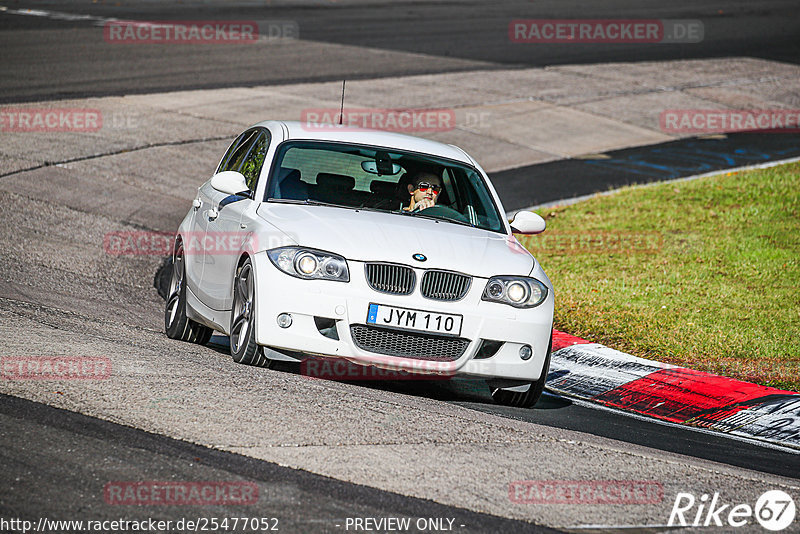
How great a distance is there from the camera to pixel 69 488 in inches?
184

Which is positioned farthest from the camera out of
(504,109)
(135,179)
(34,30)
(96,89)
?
(34,30)

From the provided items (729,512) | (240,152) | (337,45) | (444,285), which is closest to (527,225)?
(444,285)

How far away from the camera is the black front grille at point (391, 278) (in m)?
6.93

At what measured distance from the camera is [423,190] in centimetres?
830

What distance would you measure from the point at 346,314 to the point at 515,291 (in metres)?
1.13

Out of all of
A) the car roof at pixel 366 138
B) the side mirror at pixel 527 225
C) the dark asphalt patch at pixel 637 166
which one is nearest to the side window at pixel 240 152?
the car roof at pixel 366 138

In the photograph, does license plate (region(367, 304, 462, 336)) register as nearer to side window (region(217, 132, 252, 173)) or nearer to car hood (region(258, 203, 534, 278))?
car hood (region(258, 203, 534, 278))

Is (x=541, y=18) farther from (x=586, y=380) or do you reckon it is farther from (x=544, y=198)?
(x=586, y=380)

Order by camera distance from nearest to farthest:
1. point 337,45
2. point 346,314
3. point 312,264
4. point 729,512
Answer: point 729,512
point 346,314
point 312,264
point 337,45

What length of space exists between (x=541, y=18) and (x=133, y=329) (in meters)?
29.1

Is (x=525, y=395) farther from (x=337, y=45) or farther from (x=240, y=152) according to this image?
(x=337, y=45)

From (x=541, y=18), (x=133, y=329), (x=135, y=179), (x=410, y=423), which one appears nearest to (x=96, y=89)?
(x=135, y=179)

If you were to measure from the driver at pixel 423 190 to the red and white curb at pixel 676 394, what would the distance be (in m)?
1.75

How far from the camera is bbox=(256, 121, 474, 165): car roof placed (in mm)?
8406
